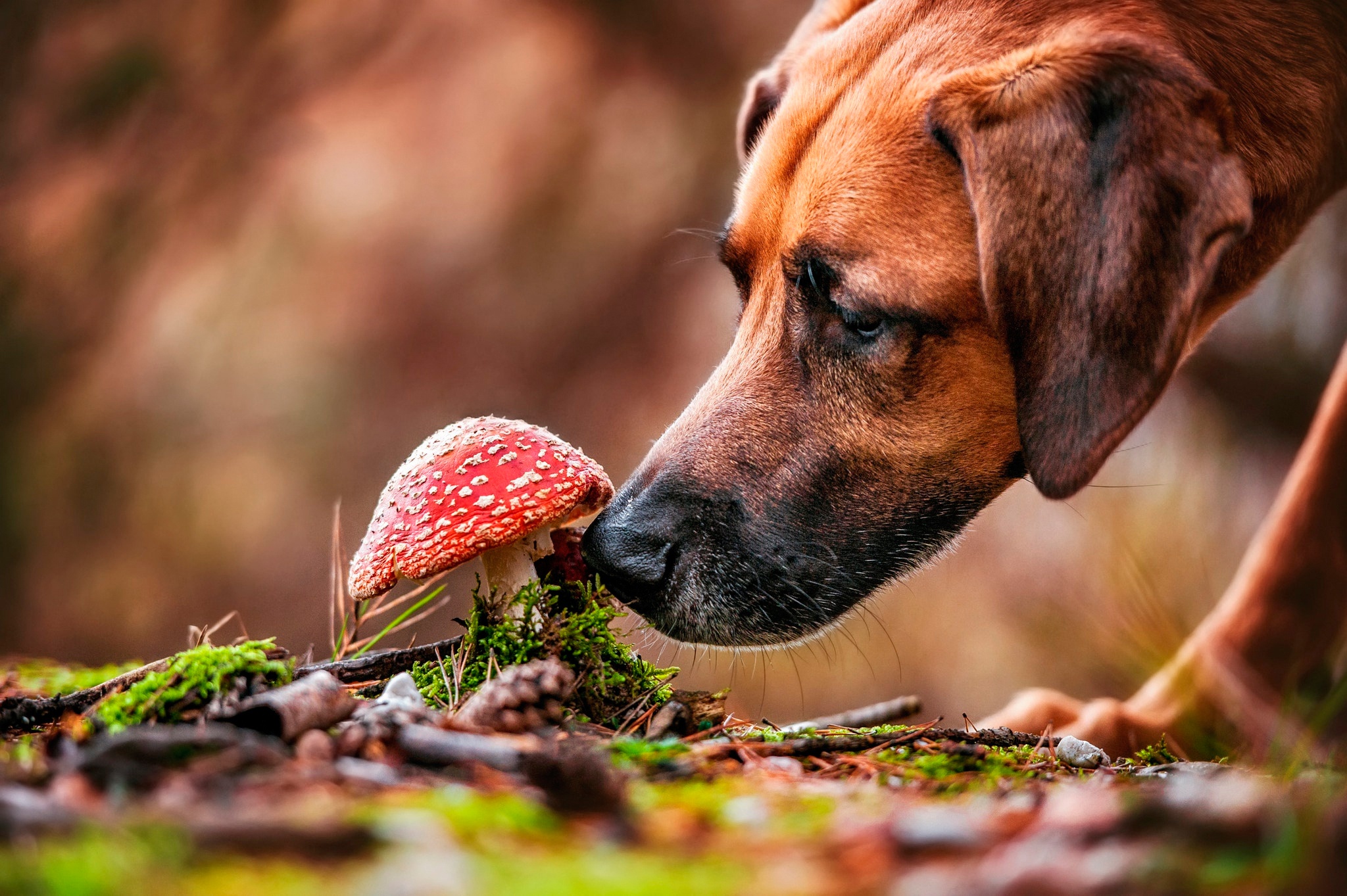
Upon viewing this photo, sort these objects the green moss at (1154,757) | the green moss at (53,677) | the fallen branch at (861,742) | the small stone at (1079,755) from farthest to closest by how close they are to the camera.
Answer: the green moss at (53,677)
the green moss at (1154,757)
the small stone at (1079,755)
the fallen branch at (861,742)

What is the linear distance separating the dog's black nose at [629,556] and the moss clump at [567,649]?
0.08 metres

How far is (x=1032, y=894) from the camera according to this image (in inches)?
39.5

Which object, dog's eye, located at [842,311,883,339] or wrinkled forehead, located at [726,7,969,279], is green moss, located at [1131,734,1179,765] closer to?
dog's eye, located at [842,311,883,339]

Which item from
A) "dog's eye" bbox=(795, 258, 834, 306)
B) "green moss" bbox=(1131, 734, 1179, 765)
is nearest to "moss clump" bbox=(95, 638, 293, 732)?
"dog's eye" bbox=(795, 258, 834, 306)

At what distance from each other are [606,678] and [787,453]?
0.82m

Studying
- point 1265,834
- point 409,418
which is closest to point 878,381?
point 1265,834

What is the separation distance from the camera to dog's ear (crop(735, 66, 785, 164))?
371 cm

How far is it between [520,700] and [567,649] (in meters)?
0.39

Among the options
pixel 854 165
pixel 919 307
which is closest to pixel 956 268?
pixel 919 307

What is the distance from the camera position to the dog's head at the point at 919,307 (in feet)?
7.65

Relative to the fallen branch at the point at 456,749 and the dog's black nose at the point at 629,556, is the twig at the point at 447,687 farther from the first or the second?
the fallen branch at the point at 456,749

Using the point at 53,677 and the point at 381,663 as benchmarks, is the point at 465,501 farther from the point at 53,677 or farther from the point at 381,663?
the point at 53,677

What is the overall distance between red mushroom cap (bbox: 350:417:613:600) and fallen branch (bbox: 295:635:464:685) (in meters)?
0.17

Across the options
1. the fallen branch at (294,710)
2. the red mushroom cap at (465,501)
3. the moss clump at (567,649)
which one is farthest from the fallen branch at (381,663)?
the fallen branch at (294,710)
